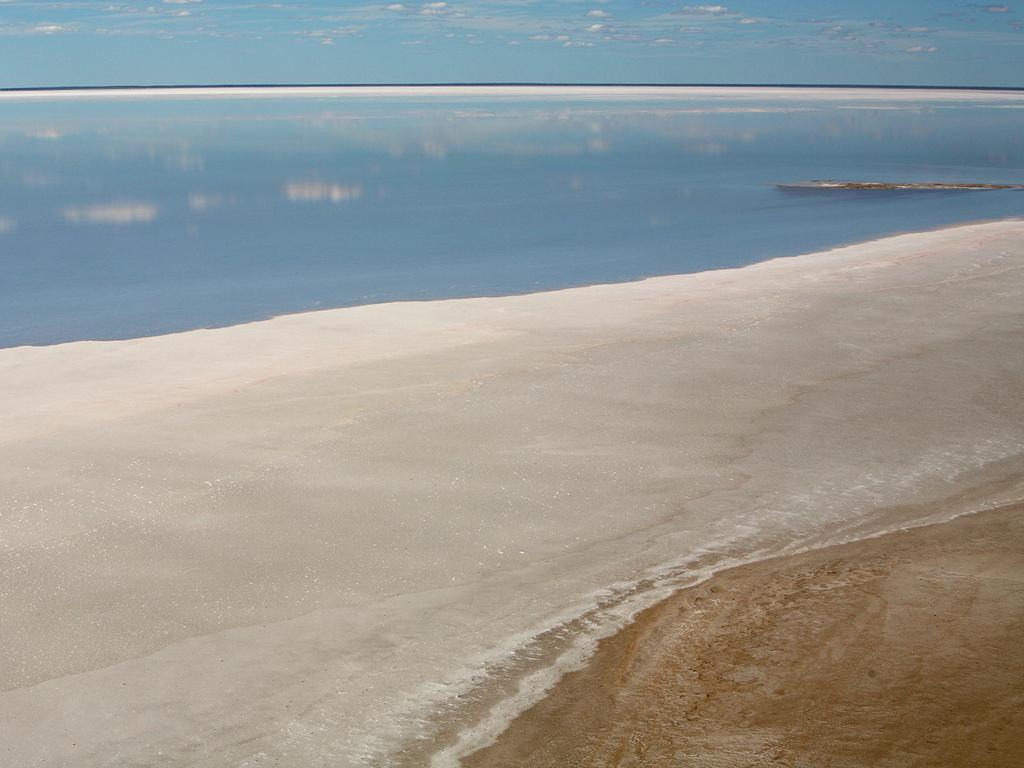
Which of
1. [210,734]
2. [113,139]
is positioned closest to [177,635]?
[210,734]

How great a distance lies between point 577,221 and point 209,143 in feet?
73.2

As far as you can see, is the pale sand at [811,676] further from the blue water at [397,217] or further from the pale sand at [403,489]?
the blue water at [397,217]

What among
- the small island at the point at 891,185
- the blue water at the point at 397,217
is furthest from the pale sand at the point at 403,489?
the small island at the point at 891,185

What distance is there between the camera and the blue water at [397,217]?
1041 cm

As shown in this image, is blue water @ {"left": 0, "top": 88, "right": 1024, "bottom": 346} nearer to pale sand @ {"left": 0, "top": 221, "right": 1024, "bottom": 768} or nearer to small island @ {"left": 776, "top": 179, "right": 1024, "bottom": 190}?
small island @ {"left": 776, "top": 179, "right": 1024, "bottom": 190}

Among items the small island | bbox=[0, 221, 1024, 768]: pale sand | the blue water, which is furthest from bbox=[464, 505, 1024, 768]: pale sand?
the small island

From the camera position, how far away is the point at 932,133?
39.8 meters

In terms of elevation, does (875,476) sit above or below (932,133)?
above

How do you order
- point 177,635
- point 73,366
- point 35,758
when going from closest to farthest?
point 35,758 < point 177,635 < point 73,366

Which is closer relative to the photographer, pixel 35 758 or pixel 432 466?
pixel 35 758

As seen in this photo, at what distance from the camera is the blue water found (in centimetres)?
1041

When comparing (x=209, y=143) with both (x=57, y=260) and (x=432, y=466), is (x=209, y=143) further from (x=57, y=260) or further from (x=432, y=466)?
(x=432, y=466)

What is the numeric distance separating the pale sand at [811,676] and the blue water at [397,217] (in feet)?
18.9

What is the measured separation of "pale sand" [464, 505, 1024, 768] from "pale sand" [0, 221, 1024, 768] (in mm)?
194
